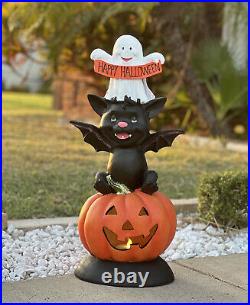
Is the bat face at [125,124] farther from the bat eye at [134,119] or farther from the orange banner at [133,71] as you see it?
the orange banner at [133,71]

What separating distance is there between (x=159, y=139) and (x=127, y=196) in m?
0.44

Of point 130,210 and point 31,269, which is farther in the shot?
point 31,269

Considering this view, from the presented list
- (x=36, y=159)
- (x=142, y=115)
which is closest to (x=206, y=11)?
(x=36, y=159)

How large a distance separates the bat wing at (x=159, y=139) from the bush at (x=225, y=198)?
152 centimetres

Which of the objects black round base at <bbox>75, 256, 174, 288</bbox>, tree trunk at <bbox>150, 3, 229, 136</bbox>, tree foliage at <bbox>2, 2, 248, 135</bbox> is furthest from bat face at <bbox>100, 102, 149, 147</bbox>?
tree trunk at <bbox>150, 3, 229, 136</bbox>

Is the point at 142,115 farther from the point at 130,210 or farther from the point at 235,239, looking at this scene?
the point at 235,239

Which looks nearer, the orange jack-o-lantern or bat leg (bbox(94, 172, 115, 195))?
the orange jack-o-lantern

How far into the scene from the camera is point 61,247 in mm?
5055

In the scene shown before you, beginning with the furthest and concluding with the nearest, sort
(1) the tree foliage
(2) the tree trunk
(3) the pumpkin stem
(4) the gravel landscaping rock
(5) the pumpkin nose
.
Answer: (2) the tree trunk → (1) the tree foliage → (4) the gravel landscaping rock → (3) the pumpkin stem → (5) the pumpkin nose

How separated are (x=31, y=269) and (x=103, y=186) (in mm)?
860

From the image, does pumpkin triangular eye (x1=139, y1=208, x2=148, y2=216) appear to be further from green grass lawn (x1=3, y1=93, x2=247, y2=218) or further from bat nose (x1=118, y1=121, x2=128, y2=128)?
green grass lawn (x1=3, y1=93, x2=247, y2=218)

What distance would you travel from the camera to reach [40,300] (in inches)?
148

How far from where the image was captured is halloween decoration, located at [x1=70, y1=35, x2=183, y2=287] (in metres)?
4.05

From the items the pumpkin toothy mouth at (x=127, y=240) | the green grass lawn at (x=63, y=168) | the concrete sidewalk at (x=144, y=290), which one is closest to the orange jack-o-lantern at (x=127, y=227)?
the pumpkin toothy mouth at (x=127, y=240)
